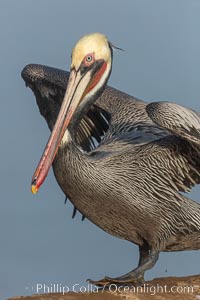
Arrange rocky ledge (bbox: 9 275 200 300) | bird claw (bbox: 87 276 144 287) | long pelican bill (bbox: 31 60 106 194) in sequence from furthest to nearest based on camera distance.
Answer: bird claw (bbox: 87 276 144 287) → long pelican bill (bbox: 31 60 106 194) → rocky ledge (bbox: 9 275 200 300)

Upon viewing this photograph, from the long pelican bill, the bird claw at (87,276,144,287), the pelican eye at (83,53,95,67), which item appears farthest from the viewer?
the pelican eye at (83,53,95,67)

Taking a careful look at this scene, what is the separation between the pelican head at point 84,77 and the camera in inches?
415

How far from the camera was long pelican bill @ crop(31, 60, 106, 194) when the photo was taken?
10.2 m

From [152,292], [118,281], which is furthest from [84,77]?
[152,292]

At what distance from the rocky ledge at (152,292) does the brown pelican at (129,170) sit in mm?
243

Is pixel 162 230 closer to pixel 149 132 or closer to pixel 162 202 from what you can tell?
pixel 162 202

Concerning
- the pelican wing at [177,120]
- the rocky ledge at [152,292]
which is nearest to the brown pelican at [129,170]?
the pelican wing at [177,120]

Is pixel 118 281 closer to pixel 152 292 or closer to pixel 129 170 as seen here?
pixel 152 292

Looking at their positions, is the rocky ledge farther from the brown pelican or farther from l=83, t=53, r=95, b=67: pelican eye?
l=83, t=53, r=95, b=67: pelican eye

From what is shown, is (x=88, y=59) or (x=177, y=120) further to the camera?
(x=88, y=59)

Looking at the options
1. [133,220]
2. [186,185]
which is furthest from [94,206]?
[186,185]

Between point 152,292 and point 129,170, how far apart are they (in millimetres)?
1306

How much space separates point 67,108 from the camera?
420 inches

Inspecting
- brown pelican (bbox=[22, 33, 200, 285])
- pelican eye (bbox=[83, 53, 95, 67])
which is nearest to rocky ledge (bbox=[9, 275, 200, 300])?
brown pelican (bbox=[22, 33, 200, 285])
